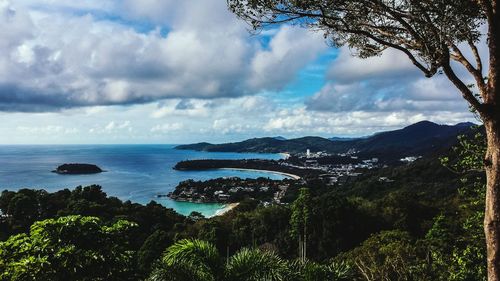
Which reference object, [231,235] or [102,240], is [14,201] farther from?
[102,240]

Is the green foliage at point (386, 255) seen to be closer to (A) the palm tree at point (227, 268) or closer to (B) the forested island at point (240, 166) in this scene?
(A) the palm tree at point (227, 268)

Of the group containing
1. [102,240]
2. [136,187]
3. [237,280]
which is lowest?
[136,187]

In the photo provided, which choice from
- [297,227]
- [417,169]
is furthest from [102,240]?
[417,169]

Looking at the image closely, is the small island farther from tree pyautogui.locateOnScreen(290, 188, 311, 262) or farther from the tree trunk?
the tree trunk

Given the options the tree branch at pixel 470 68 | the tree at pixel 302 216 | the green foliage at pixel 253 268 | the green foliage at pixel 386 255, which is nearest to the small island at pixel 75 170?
the tree at pixel 302 216

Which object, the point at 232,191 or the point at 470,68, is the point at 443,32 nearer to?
the point at 470,68

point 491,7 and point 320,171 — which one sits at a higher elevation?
point 491,7
